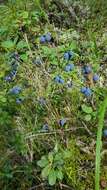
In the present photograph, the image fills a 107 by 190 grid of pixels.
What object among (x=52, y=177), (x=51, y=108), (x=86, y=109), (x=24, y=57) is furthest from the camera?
(x=24, y=57)

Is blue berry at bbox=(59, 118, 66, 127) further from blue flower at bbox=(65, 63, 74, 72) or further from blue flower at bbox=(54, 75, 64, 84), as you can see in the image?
blue flower at bbox=(65, 63, 74, 72)

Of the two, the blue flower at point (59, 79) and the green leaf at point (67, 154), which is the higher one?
the blue flower at point (59, 79)

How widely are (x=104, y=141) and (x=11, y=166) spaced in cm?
51

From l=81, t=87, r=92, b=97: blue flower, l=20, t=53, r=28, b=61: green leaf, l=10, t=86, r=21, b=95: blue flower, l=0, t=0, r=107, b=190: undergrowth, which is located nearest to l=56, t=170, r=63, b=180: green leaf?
l=0, t=0, r=107, b=190: undergrowth

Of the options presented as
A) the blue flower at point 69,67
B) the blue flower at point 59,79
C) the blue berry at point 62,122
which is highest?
the blue flower at point 69,67

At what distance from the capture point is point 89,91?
8.52 ft

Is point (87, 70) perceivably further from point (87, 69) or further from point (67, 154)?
point (67, 154)

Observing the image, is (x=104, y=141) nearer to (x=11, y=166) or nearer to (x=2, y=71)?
(x=11, y=166)

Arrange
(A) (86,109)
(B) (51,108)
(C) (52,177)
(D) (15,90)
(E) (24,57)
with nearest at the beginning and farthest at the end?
(C) (52,177) < (A) (86,109) < (B) (51,108) < (D) (15,90) < (E) (24,57)

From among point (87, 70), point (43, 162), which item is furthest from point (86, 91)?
point (43, 162)

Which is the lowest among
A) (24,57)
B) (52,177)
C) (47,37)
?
(52,177)

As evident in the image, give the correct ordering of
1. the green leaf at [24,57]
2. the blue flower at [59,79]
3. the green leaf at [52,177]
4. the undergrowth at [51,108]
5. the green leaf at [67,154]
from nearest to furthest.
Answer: the green leaf at [52,177] < the green leaf at [67,154] < the undergrowth at [51,108] < the blue flower at [59,79] < the green leaf at [24,57]

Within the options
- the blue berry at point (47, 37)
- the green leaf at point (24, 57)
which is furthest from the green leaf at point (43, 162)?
the blue berry at point (47, 37)

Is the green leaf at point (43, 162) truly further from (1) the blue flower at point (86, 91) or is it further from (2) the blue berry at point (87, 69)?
(2) the blue berry at point (87, 69)
